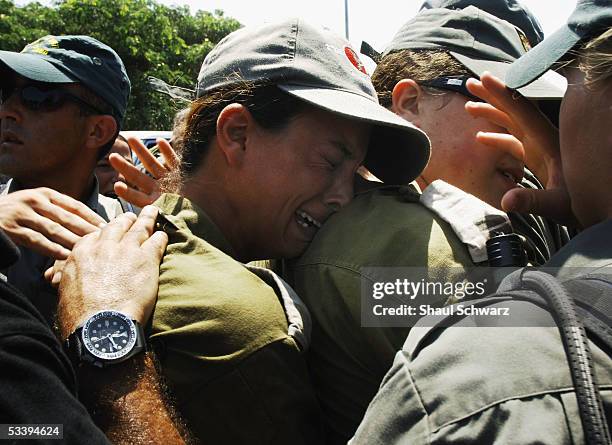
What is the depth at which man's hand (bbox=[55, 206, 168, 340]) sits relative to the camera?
60.9 inches

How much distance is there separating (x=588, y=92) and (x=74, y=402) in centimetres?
111

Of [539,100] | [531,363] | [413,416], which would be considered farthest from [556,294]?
[539,100]

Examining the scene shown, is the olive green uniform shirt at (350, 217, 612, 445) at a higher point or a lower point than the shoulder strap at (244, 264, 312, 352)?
higher

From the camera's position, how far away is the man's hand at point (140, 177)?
2766 millimetres

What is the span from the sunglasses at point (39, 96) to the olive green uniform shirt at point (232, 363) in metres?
2.27

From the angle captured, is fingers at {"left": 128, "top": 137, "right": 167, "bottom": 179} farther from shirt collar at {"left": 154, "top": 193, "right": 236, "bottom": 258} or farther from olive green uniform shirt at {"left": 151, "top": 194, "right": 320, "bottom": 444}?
olive green uniform shirt at {"left": 151, "top": 194, "right": 320, "bottom": 444}

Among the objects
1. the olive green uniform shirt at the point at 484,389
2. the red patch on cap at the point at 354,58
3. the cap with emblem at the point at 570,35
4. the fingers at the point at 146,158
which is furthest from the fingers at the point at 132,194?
the olive green uniform shirt at the point at 484,389

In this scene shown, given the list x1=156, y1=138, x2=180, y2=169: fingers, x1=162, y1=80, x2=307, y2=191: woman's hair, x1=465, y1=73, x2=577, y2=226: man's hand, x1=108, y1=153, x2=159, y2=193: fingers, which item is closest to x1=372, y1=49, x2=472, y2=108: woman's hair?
x1=465, y1=73, x2=577, y2=226: man's hand

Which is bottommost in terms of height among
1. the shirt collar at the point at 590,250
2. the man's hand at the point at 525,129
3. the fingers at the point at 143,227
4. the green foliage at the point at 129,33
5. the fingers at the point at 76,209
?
the green foliage at the point at 129,33

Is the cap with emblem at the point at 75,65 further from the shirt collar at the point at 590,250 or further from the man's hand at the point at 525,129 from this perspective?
the shirt collar at the point at 590,250

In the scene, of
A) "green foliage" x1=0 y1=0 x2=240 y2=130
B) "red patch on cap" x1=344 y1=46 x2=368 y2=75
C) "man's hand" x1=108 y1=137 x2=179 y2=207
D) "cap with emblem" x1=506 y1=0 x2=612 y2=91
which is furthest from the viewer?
"green foliage" x1=0 y1=0 x2=240 y2=130

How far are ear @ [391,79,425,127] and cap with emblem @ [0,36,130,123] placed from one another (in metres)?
Answer: 1.73

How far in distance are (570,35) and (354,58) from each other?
972 millimetres

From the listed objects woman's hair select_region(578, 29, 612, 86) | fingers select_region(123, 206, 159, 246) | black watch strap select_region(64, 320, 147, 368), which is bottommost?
black watch strap select_region(64, 320, 147, 368)
